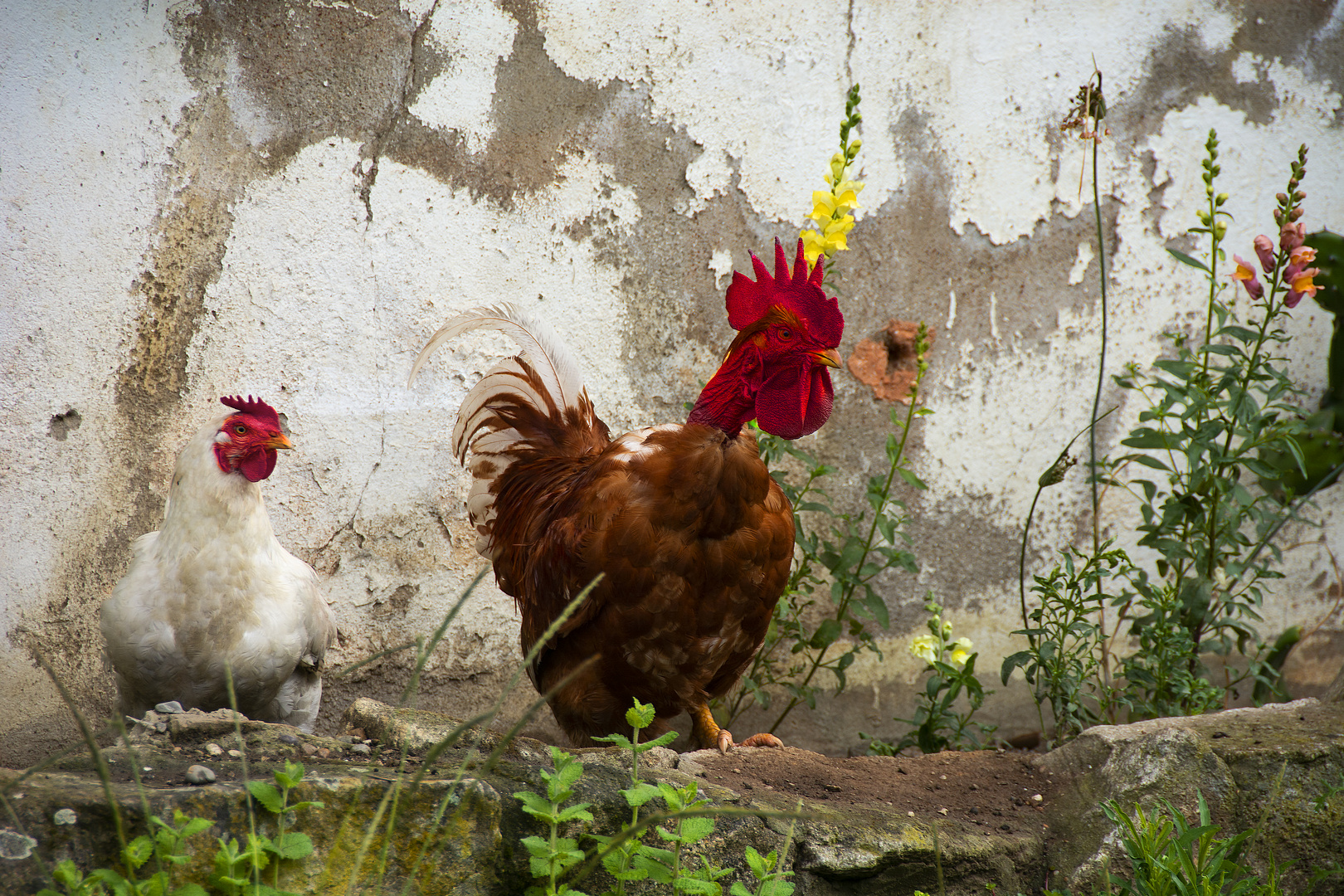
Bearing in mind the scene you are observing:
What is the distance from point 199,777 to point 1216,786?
2.15 m

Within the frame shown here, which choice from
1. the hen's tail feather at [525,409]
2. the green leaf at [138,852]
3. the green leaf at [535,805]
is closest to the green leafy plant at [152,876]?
the green leaf at [138,852]

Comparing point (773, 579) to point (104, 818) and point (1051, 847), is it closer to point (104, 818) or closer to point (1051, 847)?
point (1051, 847)

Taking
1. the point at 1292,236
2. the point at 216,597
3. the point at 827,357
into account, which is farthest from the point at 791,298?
the point at 216,597

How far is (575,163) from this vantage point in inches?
125

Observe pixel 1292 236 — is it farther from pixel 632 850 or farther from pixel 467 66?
pixel 467 66

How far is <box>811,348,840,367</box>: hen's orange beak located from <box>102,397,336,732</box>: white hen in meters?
1.45

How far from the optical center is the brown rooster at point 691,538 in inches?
84.3

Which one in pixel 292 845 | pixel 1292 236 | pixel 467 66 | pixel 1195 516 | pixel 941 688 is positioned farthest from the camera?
pixel 467 66

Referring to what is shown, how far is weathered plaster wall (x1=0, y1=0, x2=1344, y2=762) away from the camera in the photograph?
2.71 meters

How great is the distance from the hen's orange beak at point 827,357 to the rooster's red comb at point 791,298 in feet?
0.08

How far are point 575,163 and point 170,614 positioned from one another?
196 cm

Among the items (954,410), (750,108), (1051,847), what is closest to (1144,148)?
(954,410)

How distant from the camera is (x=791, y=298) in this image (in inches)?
85.4

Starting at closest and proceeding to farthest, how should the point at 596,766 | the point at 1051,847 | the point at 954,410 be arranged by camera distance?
1. the point at 596,766
2. the point at 1051,847
3. the point at 954,410
